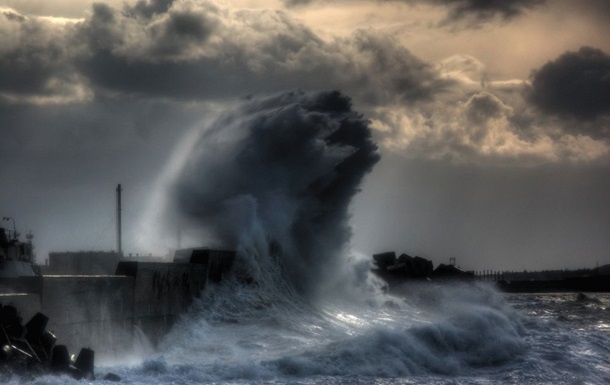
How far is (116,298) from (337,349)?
417cm

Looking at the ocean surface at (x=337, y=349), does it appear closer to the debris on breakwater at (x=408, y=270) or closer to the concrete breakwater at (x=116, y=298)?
the concrete breakwater at (x=116, y=298)

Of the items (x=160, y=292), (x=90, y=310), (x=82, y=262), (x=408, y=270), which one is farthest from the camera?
(x=408, y=270)

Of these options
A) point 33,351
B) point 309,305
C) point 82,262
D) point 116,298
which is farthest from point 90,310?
point 82,262

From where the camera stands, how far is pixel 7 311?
14.0 metres

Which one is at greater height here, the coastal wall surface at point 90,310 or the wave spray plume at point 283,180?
the wave spray plume at point 283,180

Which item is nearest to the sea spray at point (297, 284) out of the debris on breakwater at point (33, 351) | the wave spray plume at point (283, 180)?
the wave spray plume at point (283, 180)

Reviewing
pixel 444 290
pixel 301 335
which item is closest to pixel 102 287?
pixel 301 335

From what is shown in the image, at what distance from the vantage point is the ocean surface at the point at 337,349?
53.6 feet

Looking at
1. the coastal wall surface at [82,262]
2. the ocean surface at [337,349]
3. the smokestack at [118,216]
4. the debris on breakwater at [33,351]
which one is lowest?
the ocean surface at [337,349]

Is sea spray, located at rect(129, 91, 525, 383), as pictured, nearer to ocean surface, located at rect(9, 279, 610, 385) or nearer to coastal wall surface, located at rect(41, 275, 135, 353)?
ocean surface, located at rect(9, 279, 610, 385)

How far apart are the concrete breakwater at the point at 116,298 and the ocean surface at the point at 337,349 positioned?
1.14 ft

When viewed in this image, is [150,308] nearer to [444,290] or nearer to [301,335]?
[301,335]

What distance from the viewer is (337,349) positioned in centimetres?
1822

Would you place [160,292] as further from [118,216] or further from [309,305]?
[118,216]
